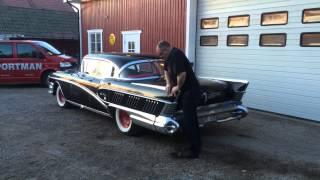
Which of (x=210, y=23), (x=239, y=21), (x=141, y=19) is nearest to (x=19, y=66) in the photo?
(x=141, y=19)

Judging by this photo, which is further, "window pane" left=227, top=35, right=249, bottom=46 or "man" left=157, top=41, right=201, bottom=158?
"window pane" left=227, top=35, right=249, bottom=46

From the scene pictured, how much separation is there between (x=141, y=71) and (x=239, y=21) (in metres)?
3.81

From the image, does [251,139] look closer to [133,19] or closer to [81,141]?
[81,141]

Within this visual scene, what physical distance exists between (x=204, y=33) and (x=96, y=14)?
22.0ft

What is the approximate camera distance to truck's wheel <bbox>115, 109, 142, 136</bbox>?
22.3 ft

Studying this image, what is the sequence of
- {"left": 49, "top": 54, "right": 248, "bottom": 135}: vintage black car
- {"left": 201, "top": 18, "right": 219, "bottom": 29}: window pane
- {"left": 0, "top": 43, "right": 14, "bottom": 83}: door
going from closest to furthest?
{"left": 49, "top": 54, "right": 248, "bottom": 135}: vintage black car < {"left": 201, "top": 18, "right": 219, "bottom": 29}: window pane < {"left": 0, "top": 43, "right": 14, "bottom": 83}: door

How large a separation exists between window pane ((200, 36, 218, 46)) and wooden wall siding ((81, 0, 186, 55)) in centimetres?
61

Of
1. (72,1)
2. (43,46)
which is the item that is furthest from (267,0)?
(72,1)

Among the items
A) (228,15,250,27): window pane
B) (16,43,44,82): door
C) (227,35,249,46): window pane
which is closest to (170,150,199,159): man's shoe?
(227,35,249,46): window pane

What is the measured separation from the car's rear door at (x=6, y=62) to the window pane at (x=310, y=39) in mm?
9690

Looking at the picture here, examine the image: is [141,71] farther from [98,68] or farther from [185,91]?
[185,91]

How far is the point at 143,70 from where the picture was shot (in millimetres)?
7277

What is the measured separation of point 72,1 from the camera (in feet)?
56.5

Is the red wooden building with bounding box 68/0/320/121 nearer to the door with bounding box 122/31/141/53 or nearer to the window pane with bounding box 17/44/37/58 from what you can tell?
the door with bounding box 122/31/141/53
